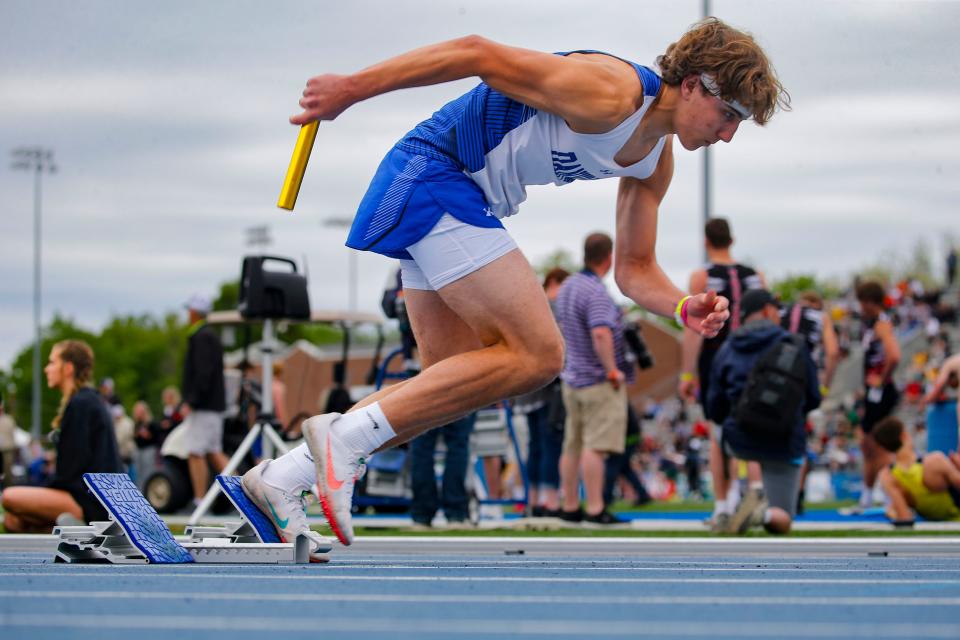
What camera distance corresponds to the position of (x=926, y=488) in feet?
33.7

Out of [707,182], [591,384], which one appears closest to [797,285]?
[707,182]

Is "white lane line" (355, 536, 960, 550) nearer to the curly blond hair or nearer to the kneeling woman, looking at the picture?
the kneeling woman

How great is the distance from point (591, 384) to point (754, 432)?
1713mm

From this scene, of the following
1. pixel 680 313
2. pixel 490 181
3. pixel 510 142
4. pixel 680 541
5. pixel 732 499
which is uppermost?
pixel 510 142

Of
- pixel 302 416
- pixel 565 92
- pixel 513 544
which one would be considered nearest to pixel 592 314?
pixel 513 544

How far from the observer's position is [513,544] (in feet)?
23.5

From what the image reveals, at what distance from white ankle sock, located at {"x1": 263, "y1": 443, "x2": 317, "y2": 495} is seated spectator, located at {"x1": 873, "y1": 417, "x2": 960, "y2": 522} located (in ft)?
22.0

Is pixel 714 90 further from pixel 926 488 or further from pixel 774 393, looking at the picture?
pixel 926 488

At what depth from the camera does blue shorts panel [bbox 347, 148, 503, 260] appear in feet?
14.5

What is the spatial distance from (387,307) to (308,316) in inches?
42.6

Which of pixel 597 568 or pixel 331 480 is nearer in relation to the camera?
pixel 331 480

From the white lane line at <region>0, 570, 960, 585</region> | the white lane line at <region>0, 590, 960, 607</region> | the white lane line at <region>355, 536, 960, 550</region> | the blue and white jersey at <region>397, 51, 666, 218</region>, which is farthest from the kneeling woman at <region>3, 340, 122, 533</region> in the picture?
the white lane line at <region>0, 590, 960, 607</region>

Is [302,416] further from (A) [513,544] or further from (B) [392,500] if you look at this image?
(A) [513,544]

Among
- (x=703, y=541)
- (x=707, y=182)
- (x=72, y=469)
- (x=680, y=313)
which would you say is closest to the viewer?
(x=680, y=313)
